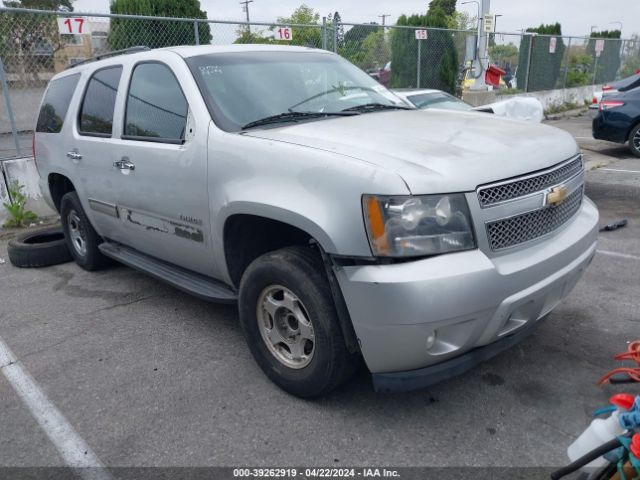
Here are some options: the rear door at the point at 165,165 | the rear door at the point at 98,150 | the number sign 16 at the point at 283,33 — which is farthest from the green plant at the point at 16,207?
the number sign 16 at the point at 283,33

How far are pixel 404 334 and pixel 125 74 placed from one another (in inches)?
116

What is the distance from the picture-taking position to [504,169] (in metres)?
2.54

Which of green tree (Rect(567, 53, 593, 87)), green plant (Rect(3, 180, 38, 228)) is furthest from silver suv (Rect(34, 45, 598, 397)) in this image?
green tree (Rect(567, 53, 593, 87))

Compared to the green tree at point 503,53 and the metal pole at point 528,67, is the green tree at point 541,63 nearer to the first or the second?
the metal pole at point 528,67

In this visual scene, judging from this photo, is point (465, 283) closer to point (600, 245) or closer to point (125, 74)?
point (125, 74)

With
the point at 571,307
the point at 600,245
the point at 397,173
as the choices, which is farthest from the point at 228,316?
the point at 600,245

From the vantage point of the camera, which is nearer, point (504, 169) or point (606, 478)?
point (606, 478)

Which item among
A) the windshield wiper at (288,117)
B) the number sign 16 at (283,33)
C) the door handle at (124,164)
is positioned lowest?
the door handle at (124,164)

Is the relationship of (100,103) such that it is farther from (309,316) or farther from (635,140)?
(635,140)

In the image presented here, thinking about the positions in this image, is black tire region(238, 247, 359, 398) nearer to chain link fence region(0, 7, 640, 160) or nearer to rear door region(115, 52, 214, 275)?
rear door region(115, 52, 214, 275)

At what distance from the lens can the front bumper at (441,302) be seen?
230cm

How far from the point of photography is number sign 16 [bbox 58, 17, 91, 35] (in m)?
7.36

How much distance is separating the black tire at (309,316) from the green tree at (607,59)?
23.2 metres

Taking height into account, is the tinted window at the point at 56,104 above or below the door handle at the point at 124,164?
above
